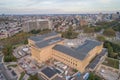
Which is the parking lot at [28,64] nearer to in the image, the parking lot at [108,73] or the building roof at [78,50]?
the building roof at [78,50]

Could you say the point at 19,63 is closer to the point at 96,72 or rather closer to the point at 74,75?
the point at 74,75

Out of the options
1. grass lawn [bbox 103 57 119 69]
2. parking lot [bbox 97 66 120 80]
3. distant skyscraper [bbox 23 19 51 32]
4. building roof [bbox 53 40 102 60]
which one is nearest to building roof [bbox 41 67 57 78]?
building roof [bbox 53 40 102 60]

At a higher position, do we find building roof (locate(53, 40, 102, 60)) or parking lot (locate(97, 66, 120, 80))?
building roof (locate(53, 40, 102, 60))

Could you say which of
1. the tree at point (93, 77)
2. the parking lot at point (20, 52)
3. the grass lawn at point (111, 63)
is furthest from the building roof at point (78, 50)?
the parking lot at point (20, 52)

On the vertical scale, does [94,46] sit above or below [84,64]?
above

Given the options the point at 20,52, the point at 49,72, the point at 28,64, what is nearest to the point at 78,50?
the point at 49,72

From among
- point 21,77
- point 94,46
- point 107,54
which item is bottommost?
point 21,77

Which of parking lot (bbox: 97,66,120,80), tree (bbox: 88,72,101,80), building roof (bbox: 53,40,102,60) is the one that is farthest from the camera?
building roof (bbox: 53,40,102,60)

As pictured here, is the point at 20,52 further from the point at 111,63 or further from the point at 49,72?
the point at 111,63

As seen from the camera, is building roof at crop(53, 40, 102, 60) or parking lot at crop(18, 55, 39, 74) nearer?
building roof at crop(53, 40, 102, 60)

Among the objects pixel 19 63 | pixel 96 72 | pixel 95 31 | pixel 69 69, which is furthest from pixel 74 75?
pixel 95 31

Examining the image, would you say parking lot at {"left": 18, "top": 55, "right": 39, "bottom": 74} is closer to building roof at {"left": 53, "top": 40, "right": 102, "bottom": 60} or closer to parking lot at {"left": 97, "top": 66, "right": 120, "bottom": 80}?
building roof at {"left": 53, "top": 40, "right": 102, "bottom": 60}
